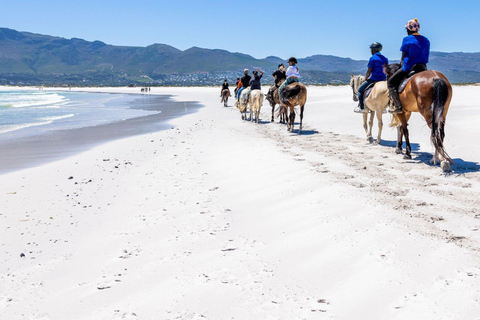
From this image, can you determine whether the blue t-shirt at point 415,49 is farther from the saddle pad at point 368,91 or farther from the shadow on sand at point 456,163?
the saddle pad at point 368,91

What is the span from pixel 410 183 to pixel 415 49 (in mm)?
3123

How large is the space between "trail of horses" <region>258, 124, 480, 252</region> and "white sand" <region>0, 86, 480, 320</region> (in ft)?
0.10

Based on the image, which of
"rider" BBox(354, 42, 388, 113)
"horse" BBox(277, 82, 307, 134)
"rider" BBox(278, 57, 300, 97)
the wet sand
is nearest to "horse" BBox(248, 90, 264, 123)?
"rider" BBox(278, 57, 300, 97)

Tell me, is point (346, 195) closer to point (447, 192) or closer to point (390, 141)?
point (447, 192)

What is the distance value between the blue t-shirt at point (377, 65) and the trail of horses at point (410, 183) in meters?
1.97

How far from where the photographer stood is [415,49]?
7.95 m

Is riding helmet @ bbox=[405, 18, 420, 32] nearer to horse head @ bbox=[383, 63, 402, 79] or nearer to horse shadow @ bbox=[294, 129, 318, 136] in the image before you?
horse head @ bbox=[383, 63, 402, 79]

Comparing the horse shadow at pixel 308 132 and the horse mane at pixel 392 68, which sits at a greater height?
the horse mane at pixel 392 68

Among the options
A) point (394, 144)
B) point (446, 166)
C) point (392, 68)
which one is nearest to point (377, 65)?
point (392, 68)

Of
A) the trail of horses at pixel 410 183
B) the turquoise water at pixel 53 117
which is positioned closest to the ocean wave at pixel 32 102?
the turquoise water at pixel 53 117

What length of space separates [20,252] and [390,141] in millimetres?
9686

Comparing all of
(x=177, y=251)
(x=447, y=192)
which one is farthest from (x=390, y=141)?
(x=177, y=251)

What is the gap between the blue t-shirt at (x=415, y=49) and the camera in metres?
7.92

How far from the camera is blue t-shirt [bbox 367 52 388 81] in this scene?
10617 millimetres
